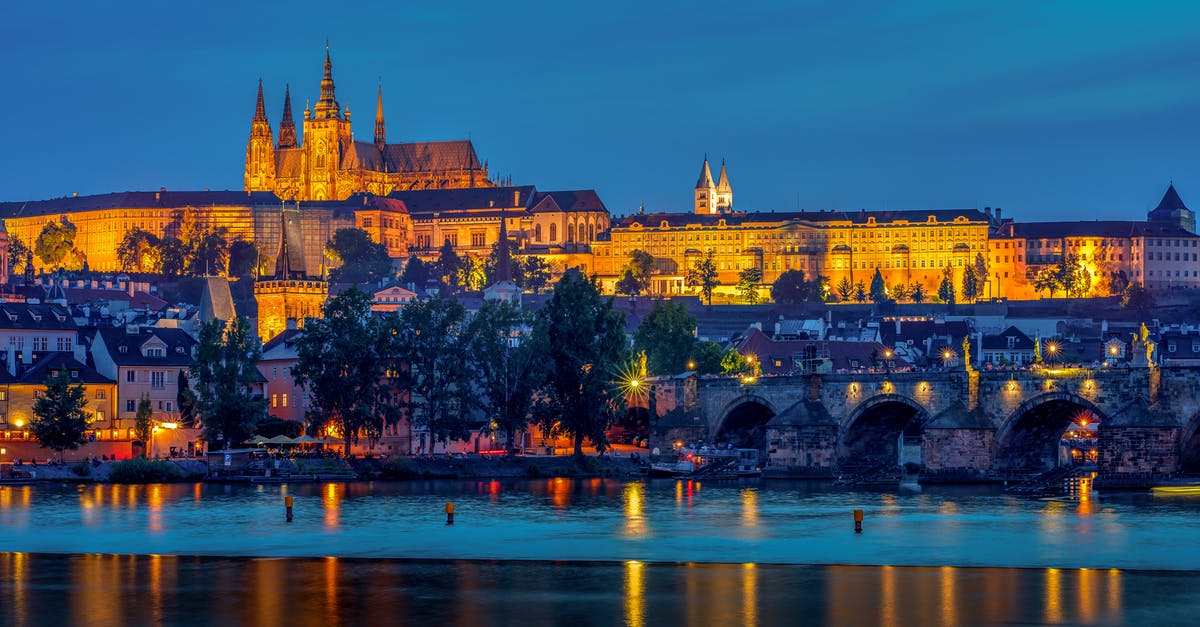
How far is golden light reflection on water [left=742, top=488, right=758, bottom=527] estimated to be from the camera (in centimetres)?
6850

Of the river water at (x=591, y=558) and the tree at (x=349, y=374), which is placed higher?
the tree at (x=349, y=374)

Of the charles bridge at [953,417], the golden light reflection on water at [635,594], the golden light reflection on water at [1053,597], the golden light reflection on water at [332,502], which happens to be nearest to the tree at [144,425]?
the golden light reflection on water at [332,502]

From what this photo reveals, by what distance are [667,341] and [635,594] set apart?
74.7m

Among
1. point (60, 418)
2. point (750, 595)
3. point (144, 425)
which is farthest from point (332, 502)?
point (750, 595)

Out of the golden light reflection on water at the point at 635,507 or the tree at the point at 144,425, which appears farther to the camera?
the tree at the point at 144,425

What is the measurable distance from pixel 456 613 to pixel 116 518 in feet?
83.8

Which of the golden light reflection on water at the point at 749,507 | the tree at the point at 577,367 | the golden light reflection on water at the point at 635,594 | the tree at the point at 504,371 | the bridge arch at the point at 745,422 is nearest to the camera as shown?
the golden light reflection on water at the point at 635,594

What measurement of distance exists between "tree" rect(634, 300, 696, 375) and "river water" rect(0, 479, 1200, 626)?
1576 inches

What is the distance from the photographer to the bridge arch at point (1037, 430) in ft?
275

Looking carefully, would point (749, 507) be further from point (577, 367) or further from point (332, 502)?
point (577, 367)

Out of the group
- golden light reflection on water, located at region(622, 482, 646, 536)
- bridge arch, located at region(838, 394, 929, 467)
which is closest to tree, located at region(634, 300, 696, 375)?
bridge arch, located at region(838, 394, 929, 467)

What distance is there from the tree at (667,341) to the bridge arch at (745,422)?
17.1 metres

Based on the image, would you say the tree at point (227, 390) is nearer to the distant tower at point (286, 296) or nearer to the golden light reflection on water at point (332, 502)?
the golden light reflection on water at point (332, 502)

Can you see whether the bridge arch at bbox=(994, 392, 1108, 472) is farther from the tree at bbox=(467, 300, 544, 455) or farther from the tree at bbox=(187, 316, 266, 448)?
the tree at bbox=(187, 316, 266, 448)
